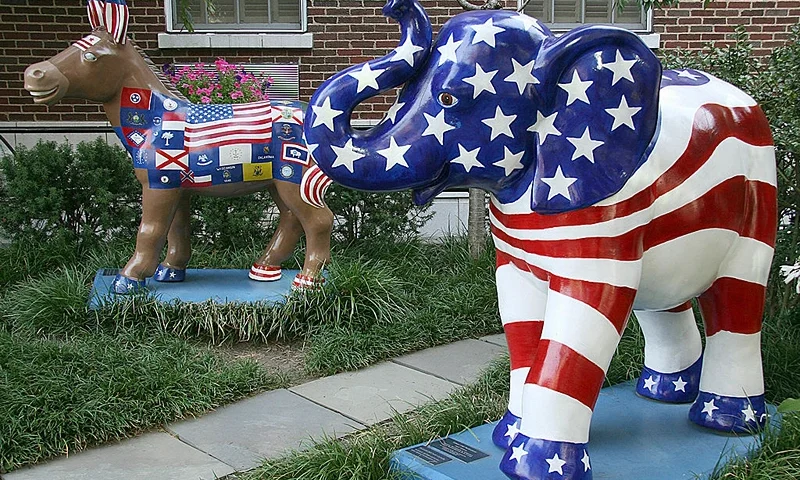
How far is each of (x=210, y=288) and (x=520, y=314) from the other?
118 inches

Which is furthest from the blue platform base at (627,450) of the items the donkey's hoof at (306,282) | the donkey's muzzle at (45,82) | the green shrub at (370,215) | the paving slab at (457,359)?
the green shrub at (370,215)

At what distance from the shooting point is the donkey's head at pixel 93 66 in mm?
4520

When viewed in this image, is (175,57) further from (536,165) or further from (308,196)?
(536,165)

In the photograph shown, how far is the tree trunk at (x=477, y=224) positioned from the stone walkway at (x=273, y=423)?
5.32 ft

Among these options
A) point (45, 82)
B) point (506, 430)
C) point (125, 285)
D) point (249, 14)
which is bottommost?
point (506, 430)

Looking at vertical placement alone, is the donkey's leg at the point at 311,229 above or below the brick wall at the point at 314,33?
below

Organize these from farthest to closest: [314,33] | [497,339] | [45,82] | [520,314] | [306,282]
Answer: [314,33] → [306,282] → [497,339] → [45,82] → [520,314]

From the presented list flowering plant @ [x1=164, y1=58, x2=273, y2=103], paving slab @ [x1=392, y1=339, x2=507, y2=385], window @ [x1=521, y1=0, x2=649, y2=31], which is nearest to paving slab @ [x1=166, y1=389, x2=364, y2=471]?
paving slab @ [x1=392, y1=339, x2=507, y2=385]

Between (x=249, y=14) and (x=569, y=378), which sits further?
(x=249, y=14)

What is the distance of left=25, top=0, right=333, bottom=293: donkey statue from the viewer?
15.2ft

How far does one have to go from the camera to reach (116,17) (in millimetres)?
4664

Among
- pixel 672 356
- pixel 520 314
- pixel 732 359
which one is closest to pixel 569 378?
pixel 520 314

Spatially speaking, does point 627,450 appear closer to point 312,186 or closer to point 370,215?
point 312,186

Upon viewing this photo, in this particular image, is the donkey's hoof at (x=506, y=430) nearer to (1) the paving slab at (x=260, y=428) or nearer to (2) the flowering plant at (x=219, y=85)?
(1) the paving slab at (x=260, y=428)
